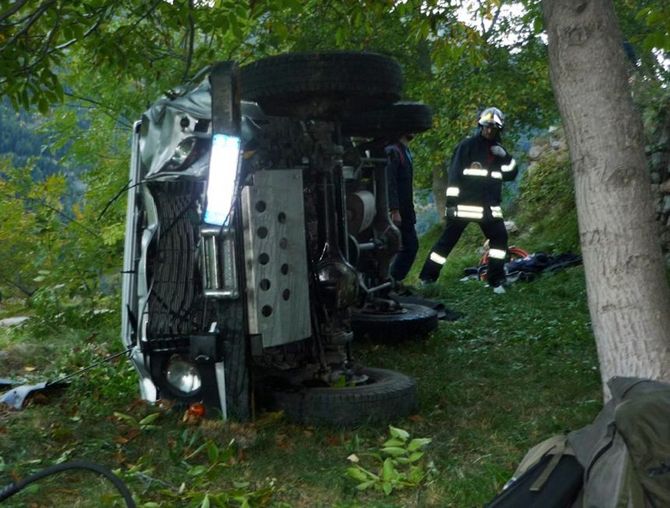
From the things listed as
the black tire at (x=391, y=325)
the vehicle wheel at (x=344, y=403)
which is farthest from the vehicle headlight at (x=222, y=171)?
the black tire at (x=391, y=325)

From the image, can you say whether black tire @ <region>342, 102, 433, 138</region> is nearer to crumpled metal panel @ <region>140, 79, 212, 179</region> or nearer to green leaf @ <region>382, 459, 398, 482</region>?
crumpled metal panel @ <region>140, 79, 212, 179</region>

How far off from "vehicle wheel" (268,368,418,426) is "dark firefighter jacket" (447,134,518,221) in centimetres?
467

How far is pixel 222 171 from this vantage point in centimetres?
A: 396

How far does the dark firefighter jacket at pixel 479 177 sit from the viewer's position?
8.80 meters

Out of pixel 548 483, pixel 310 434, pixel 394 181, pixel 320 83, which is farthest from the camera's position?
pixel 394 181

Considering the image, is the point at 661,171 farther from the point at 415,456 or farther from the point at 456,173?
the point at 415,456

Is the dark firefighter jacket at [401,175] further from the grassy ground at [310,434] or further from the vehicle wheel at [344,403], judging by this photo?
the vehicle wheel at [344,403]

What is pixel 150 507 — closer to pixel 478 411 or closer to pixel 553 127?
pixel 478 411

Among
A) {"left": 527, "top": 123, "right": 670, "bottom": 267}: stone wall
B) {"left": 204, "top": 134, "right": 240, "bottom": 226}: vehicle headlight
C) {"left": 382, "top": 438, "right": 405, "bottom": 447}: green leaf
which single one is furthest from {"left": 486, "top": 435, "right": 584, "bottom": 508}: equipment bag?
{"left": 527, "top": 123, "right": 670, "bottom": 267}: stone wall

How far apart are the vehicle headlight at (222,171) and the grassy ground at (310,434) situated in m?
1.14

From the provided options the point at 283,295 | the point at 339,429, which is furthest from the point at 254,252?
the point at 339,429

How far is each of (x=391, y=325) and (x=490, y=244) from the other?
3188 millimetres

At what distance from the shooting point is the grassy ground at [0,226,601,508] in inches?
134

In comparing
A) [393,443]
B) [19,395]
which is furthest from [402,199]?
[393,443]
